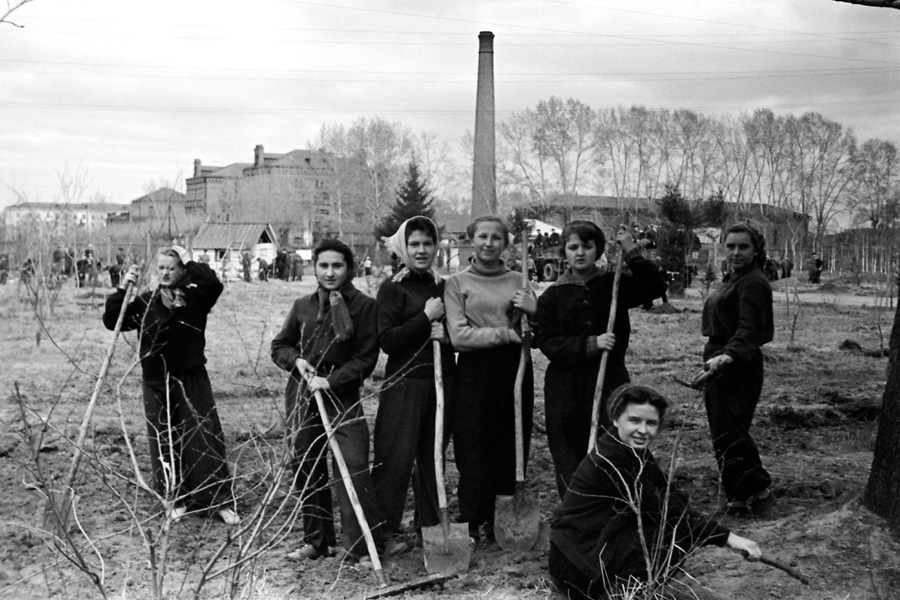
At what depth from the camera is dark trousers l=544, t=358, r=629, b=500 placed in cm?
481

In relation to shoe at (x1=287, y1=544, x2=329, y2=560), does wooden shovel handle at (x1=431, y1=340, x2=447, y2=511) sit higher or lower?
higher

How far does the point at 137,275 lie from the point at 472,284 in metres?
1.77

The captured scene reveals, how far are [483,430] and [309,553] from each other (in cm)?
107

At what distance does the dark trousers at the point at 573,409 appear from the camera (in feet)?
15.8

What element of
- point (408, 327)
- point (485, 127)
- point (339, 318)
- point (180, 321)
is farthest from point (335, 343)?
point (485, 127)

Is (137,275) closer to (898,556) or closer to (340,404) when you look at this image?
(340,404)

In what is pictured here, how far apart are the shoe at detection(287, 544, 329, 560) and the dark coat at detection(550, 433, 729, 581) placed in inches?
56.5

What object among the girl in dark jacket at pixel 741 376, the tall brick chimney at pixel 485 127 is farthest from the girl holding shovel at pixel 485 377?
the tall brick chimney at pixel 485 127

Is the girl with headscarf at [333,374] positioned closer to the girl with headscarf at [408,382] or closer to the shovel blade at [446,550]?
the girl with headscarf at [408,382]

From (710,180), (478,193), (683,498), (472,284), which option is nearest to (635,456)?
(683,498)

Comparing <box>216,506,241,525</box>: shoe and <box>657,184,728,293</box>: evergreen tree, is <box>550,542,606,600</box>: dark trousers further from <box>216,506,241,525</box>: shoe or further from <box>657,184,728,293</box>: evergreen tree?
<box>657,184,728,293</box>: evergreen tree

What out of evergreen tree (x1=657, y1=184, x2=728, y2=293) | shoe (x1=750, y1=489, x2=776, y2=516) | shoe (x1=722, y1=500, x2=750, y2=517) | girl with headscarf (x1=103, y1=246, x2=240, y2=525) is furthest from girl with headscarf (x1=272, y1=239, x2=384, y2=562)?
evergreen tree (x1=657, y1=184, x2=728, y2=293)

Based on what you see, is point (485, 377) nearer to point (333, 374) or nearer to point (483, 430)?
point (483, 430)

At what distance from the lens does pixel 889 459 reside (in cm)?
436
